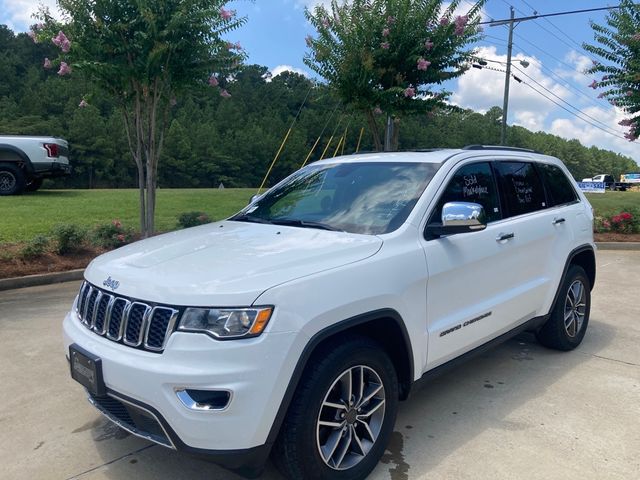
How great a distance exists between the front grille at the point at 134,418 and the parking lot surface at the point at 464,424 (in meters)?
0.44

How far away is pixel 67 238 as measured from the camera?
28.3ft

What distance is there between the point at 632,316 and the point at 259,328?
18.1 feet

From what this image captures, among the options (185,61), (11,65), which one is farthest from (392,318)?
(11,65)

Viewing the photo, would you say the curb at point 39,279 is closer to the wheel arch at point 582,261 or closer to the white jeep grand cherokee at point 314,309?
the white jeep grand cherokee at point 314,309

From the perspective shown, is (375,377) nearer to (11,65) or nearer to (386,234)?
(386,234)

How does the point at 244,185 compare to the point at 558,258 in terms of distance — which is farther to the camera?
the point at 244,185

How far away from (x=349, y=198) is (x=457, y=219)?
814 mm

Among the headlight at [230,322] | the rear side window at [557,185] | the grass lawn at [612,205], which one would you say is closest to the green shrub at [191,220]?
the rear side window at [557,185]

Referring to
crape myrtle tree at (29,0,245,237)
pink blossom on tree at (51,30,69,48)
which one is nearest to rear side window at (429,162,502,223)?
crape myrtle tree at (29,0,245,237)

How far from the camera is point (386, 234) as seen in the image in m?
3.21

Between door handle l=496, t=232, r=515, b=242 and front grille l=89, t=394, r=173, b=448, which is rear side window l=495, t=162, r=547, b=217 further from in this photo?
front grille l=89, t=394, r=173, b=448

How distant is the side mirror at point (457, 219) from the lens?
10.6 ft

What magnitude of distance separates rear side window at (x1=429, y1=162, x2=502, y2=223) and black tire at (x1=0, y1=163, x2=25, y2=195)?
1516 cm

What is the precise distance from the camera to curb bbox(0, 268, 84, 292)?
24.2ft
